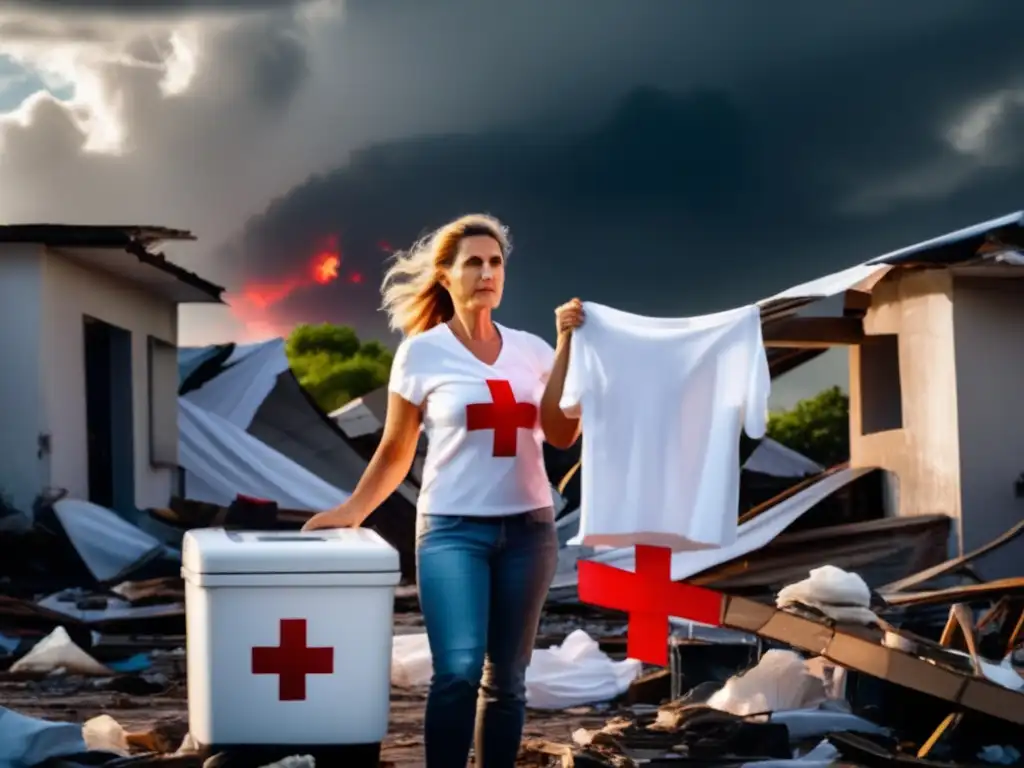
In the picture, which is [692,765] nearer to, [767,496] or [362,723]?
[362,723]

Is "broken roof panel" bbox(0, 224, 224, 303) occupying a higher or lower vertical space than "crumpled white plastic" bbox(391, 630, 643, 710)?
higher

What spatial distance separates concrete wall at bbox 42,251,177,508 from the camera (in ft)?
58.7

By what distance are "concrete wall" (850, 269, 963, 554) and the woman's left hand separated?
330 inches

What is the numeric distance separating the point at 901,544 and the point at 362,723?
836cm

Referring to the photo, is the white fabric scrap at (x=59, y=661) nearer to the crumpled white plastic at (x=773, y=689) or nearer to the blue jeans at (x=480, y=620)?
the crumpled white plastic at (x=773, y=689)

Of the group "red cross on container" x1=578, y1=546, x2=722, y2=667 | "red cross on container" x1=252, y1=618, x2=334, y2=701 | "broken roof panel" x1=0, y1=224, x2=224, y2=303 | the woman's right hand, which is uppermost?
"broken roof panel" x1=0, y1=224, x2=224, y2=303

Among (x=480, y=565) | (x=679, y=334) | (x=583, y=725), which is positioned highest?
(x=679, y=334)

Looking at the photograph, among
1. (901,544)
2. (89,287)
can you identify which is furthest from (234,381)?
(901,544)

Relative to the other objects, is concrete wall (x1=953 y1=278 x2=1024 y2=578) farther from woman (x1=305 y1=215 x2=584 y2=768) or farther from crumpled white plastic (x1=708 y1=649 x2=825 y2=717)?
woman (x1=305 y1=215 x2=584 y2=768)

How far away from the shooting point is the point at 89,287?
1923 cm

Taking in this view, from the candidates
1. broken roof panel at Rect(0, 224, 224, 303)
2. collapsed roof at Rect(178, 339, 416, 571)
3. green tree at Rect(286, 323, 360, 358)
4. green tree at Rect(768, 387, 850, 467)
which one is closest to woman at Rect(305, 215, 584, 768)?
broken roof panel at Rect(0, 224, 224, 303)

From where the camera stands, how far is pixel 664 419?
562cm

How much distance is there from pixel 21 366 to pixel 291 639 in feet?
42.5

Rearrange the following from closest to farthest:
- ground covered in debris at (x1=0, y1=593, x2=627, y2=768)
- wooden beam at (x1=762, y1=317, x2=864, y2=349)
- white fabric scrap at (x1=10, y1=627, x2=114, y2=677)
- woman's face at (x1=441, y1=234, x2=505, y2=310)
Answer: woman's face at (x1=441, y1=234, x2=505, y2=310), ground covered in debris at (x1=0, y1=593, x2=627, y2=768), white fabric scrap at (x1=10, y1=627, x2=114, y2=677), wooden beam at (x1=762, y1=317, x2=864, y2=349)
